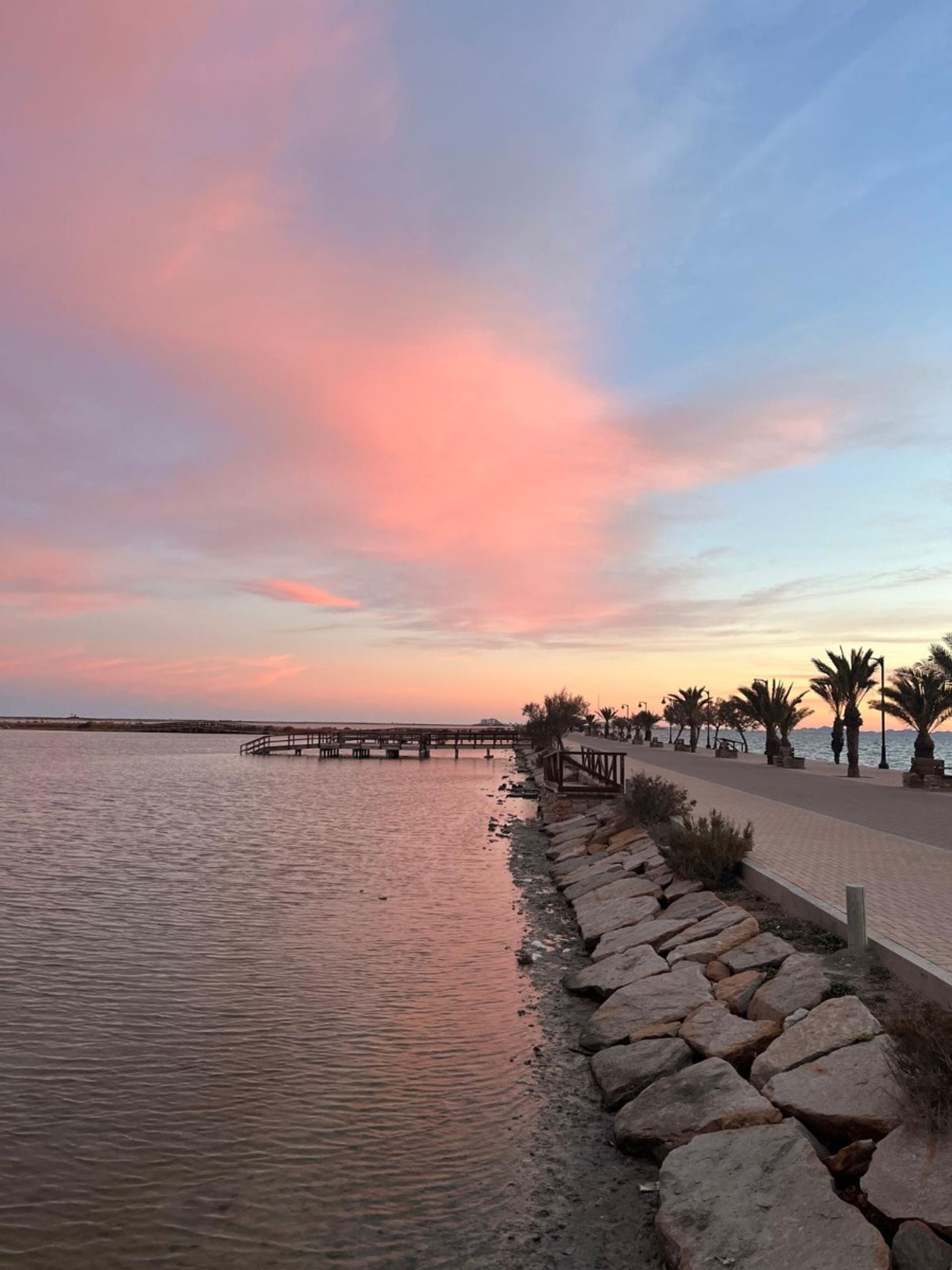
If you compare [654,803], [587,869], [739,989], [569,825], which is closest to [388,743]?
[569,825]

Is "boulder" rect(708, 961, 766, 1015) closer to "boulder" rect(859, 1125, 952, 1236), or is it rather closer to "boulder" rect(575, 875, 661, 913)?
"boulder" rect(859, 1125, 952, 1236)

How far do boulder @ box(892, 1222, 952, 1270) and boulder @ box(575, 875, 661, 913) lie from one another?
327 inches

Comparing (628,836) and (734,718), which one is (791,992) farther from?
(734,718)

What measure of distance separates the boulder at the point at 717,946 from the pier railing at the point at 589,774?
13443mm

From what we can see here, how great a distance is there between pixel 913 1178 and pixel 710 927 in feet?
17.7

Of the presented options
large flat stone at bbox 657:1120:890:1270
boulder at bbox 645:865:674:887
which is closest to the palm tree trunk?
boulder at bbox 645:865:674:887

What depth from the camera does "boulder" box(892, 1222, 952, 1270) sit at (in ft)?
13.5

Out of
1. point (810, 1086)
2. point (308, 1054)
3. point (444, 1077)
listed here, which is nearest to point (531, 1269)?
point (810, 1086)

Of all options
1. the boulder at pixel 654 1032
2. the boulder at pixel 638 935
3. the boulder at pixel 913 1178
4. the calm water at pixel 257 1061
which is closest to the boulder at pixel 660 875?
the boulder at pixel 638 935

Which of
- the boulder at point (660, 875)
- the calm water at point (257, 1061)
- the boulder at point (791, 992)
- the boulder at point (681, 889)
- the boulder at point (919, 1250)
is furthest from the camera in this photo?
the boulder at point (660, 875)

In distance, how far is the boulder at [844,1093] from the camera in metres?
5.31

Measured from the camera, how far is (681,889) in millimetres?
12281

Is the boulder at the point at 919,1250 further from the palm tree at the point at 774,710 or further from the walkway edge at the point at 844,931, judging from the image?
the palm tree at the point at 774,710

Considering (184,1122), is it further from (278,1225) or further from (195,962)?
(195,962)
